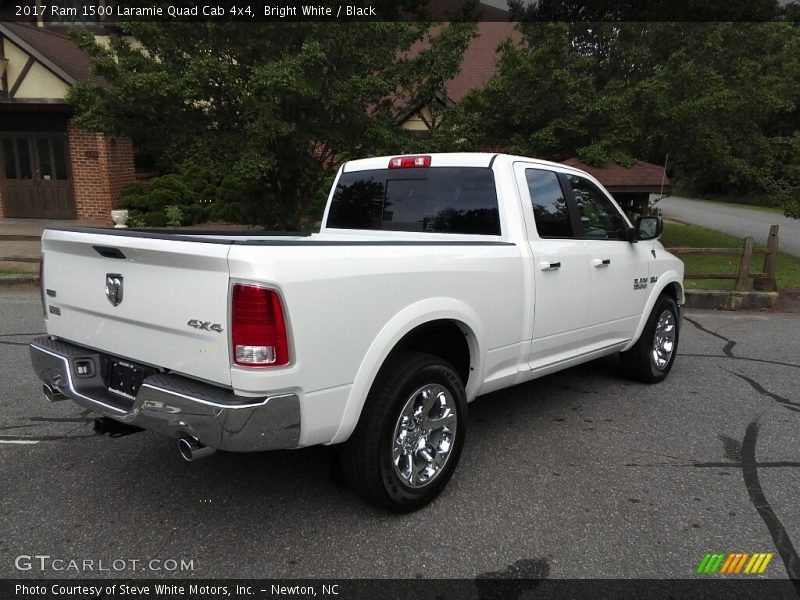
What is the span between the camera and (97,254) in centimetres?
289

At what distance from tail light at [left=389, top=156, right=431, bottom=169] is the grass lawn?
707 cm

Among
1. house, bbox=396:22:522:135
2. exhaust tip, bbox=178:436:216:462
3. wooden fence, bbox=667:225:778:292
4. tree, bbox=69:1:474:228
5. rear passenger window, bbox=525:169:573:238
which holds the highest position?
house, bbox=396:22:522:135

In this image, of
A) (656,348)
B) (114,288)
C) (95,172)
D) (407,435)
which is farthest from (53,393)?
(95,172)

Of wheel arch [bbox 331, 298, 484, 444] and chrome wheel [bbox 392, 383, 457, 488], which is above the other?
wheel arch [bbox 331, 298, 484, 444]

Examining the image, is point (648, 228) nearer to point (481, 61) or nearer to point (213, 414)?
point (213, 414)

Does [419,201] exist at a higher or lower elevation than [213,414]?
higher

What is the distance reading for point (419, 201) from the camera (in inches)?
160

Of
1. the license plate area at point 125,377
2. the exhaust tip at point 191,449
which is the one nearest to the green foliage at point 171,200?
the license plate area at point 125,377

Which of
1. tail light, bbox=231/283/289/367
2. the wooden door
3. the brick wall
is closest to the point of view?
tail light, bbox=231/283/289/367

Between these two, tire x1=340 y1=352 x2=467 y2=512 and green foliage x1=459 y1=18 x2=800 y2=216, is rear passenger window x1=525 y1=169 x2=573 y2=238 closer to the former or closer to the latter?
tire x1=340 y1=352 x2=467 y2=512

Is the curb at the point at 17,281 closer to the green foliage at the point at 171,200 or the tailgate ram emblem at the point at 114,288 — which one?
the green foliage at the point at 171,200

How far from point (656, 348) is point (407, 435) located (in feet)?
10.3

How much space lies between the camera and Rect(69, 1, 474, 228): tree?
27.0ft

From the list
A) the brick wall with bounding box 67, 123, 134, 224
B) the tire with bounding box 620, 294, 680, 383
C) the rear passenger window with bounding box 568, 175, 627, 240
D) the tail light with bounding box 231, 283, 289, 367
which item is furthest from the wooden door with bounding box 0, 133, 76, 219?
the tail light with bounding box 231, 283, 289, 367
